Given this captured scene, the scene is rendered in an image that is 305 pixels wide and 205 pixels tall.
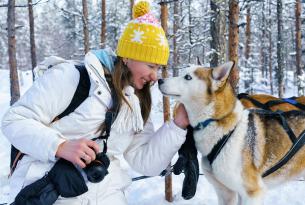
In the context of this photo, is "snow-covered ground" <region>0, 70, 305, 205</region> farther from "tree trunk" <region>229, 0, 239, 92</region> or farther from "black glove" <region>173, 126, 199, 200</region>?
"tree trunk" <region>229, 0, 239, 92</region>

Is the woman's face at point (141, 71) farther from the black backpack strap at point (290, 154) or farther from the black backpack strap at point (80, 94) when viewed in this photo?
the black backpack strap at point (290, 154)

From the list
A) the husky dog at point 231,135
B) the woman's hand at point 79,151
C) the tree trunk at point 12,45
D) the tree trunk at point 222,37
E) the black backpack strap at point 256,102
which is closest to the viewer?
the woman's hand at point 79,151

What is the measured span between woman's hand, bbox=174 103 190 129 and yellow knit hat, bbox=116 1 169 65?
0.45m

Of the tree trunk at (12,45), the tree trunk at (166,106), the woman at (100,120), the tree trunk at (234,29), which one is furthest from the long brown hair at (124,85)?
the tree trunk at (12,45)

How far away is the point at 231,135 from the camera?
254 centimetres

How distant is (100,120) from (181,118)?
67 centimetres

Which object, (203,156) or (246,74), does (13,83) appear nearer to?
(203,156)

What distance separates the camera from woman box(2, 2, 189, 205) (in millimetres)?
1969

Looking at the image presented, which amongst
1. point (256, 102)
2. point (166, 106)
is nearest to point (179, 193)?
point (166, 106)

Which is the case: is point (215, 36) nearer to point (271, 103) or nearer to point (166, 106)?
point (166, 106)

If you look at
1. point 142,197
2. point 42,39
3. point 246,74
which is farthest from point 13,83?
point 42,39

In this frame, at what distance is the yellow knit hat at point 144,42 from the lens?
2.28 meters

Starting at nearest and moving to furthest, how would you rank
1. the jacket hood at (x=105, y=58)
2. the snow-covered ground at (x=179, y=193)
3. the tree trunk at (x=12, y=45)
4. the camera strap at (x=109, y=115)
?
the camera strap at (x=109, y=115), the jacket hood at (x=105, y=58), the snow-covered ground at (x=179, y=193), the tree trunk at (x=12, y=45)

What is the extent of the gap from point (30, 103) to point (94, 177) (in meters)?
0.59
